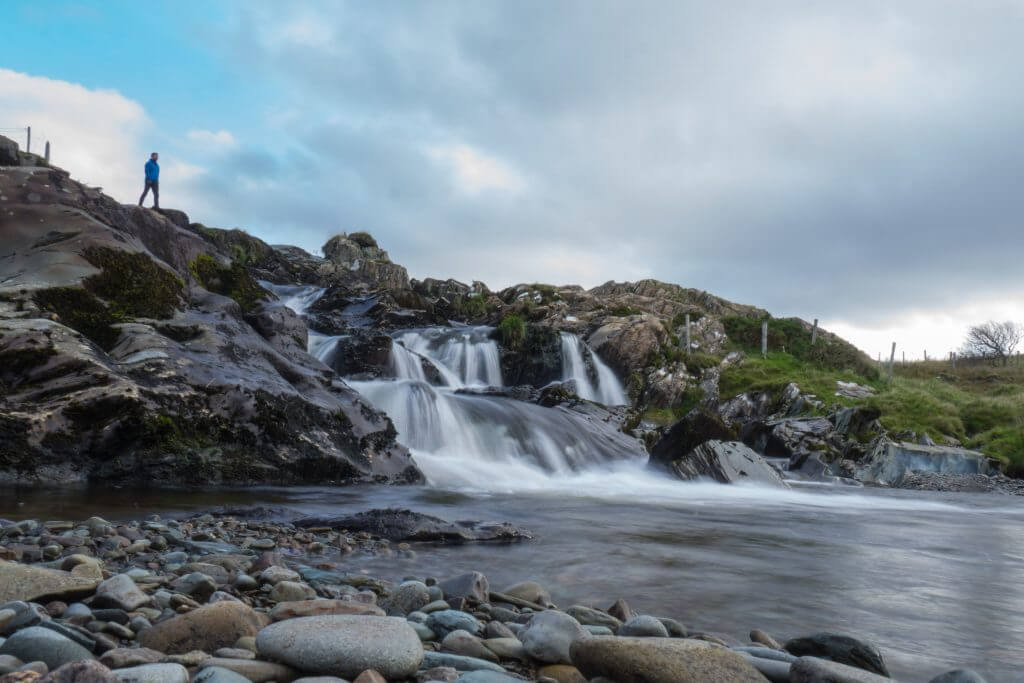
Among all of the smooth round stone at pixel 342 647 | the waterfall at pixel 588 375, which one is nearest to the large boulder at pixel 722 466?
the waterfall at pixel 588 375

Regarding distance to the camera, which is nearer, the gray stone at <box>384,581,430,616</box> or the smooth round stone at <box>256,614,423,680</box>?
the smooth round stone at <box>256,614,423,680</box>

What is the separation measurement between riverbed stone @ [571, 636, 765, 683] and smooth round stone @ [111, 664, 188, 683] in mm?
1466

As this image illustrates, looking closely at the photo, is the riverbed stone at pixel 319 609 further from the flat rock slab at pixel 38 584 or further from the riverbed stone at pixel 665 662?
the riverbed stone at pixel 665 662

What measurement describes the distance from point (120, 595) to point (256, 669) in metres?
1.21

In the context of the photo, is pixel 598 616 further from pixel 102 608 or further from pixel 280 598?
pixel 102 608

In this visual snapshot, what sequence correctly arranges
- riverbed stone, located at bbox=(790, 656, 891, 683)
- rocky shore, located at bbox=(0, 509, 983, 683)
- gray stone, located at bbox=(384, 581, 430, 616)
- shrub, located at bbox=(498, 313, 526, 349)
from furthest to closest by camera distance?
1. shrub, located at bbox=(498, 313, 526, 349)
2. gray stone, located at bbox=(384, 581, 430, 616)
3. riverbed stone, located at bbox=(790, 656, 891, 683)
4. rocky shore, located at bbox=(0, 509, 983, 683)

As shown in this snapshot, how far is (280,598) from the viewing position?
148 inches

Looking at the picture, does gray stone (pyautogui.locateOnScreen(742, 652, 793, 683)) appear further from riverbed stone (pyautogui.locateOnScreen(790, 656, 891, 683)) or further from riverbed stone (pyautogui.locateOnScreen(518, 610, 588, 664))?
riverbed stone (pyautogui.locateOnScreen(518, 610, 588, 664))

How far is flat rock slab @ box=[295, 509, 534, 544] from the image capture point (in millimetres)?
6113

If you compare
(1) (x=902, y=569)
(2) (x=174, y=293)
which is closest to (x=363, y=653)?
(1) (x=902, y=569)

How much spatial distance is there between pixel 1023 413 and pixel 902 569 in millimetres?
24333

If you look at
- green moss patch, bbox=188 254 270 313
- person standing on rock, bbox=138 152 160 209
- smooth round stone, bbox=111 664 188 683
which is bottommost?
smooth round stone, bbox=111 664 188 683

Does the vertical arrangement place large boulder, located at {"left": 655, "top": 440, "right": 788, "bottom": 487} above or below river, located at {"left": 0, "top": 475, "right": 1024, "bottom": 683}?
above

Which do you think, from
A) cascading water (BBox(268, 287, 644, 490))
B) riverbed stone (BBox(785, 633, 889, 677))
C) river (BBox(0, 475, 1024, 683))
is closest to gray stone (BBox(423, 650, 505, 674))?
riverbed stone (BBox(785, 633, 889, 677))
